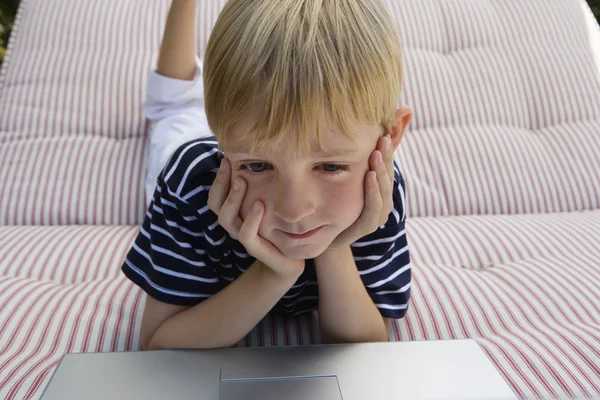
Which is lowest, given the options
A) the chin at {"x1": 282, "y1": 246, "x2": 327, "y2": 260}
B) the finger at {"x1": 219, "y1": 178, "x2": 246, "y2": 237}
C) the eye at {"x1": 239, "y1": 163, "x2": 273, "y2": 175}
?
the chin at {"x1": 282, "y1": 246, "x2": 327, "y2": 260}

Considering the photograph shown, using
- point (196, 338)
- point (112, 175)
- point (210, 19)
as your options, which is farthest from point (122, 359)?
point (210, 19)

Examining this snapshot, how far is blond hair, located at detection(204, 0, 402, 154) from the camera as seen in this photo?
0.52 m

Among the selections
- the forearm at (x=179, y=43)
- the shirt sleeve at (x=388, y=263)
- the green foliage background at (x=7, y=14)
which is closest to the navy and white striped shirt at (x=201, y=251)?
the shirt sleeve at (x=388, y=263)

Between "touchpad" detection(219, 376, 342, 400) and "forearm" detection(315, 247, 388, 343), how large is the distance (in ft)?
0.49

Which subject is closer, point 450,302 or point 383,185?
point 383,185

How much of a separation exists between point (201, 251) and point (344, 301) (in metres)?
0.19

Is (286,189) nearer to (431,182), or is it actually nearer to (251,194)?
(251,194)

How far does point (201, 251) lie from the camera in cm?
74

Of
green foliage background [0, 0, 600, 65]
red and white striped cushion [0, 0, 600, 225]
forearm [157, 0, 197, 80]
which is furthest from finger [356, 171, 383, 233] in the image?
green foliage background [0, 0, 600, 65]

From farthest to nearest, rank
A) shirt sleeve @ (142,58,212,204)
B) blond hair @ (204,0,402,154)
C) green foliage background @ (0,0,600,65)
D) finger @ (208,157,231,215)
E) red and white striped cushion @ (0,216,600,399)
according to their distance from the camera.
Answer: green foliage background @ (0,0,600,65) → shirt sleeve @ (142,58,212,204) → red and white striped cushion @ (0,216,600,399) → finger @ (208,157,231,215) → blond hair @ (204,0,402,154)

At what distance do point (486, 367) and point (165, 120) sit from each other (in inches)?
34.5

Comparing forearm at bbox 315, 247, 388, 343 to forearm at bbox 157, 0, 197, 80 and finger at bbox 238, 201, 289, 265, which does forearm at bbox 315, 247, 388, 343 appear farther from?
forearm at bbox 157, 0, 197, 80

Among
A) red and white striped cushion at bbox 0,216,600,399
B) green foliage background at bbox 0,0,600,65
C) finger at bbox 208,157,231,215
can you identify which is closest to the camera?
finger at bbox 208,157,231,215

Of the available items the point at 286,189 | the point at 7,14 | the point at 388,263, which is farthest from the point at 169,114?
the point at 7,14
